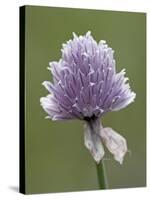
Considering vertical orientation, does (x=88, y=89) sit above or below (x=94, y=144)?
above

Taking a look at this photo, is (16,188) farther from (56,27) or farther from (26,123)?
(56,27)

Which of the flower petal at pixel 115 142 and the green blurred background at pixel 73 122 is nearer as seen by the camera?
the green blurred background at pixel 73 122

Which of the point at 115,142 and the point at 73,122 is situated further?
the point at 115,142

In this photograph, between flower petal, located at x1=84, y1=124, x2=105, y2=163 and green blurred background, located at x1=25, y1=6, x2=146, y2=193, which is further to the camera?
flower petal, located at x1=84, y1=124, x2=105, y2=163

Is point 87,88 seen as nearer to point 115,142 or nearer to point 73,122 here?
point 73,122

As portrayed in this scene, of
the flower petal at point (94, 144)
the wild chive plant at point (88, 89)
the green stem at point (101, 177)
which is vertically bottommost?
the green stem at point (101, 177)

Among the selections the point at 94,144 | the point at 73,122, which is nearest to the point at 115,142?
the point at 94,144

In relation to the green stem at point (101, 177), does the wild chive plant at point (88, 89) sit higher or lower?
higher
